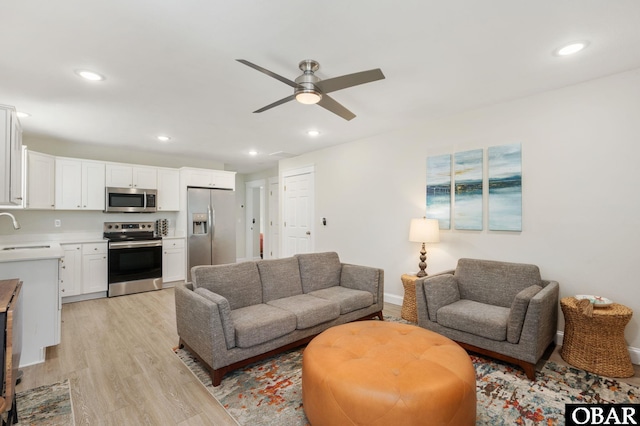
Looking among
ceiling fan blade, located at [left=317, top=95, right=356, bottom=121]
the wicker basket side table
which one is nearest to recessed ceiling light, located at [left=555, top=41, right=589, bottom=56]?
ceiling fan blade, located at [left=317, top=95, right=356, bottom=121]

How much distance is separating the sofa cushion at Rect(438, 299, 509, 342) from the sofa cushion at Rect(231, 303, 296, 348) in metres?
1.45

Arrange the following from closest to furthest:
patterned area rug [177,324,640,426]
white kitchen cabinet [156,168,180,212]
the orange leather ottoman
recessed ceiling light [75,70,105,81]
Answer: the orange leather ottoman
patterned area rug [177,324,640,426]
recessed ceiling light [75,70,105,81]
white kitchen cabinet [156,168,180,212]

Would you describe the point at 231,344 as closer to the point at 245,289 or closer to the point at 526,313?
the point at 245,289

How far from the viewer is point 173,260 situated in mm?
5418

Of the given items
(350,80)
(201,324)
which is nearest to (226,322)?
(201,324)

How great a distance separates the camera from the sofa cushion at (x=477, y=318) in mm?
2475

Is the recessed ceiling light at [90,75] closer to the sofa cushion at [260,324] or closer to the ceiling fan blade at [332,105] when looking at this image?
the ceiling fan blade at [332,105]

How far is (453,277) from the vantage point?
3.17 metres

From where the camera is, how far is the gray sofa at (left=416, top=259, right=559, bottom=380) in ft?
7.68

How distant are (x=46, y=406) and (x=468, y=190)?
4.23 m

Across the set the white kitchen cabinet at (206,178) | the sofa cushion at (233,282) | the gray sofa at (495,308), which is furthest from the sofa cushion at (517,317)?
the white kitchen cabinet at (206,178)

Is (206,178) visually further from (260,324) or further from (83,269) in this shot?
(260,324)

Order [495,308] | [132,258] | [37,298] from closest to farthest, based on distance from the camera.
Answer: [37,298] → [495,308] → [132,258]

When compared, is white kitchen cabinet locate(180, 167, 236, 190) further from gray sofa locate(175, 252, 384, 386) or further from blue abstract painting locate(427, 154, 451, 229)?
blue abstract painting locate(427, 154, 451, 229)
